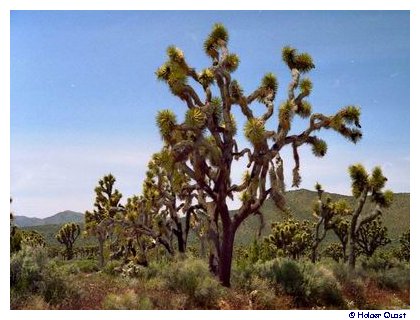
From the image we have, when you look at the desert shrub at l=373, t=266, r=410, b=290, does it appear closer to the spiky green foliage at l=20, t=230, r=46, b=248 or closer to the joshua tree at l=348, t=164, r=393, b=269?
the joshua tree at l=348, t=164, r=393, b=269

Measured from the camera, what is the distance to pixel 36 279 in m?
11.9

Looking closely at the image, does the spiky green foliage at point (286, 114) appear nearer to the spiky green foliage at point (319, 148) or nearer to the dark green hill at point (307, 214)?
the spiky green foliage at point (319, 148)

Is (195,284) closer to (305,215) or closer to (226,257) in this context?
(226,257)

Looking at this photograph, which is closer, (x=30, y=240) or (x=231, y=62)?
(x=231, y=62)

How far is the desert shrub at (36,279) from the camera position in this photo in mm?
11586

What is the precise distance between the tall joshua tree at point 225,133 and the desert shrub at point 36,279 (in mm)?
4195

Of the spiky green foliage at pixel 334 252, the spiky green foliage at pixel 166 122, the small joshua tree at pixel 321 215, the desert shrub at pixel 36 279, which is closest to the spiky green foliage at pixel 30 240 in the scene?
the desert shrub at pixel 36 279

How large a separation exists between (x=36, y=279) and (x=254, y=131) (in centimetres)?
664

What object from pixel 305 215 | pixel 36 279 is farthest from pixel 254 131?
pixel 305 215

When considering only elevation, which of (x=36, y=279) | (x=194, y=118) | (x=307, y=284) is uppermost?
(x=194, y=118)

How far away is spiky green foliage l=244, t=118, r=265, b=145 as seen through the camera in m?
13.9

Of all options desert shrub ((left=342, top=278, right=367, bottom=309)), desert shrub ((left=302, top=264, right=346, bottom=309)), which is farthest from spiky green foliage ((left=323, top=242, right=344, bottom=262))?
desert shrub ((left=302, top=264, right=346, bottom=309))
